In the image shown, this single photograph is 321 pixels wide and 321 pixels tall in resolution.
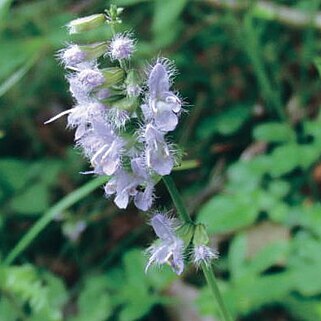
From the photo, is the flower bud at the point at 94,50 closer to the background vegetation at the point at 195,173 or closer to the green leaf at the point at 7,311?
the background vegetation at the point at 195,173

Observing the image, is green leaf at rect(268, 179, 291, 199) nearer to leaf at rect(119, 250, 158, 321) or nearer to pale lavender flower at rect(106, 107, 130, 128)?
leaf at rect(119, 250, 158, 321)

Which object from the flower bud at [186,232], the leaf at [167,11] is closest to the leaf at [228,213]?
the leaf at [167,11]

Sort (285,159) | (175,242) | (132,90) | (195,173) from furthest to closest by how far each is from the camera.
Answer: (195,173)
(285,159)
(175,242)
(132,90)

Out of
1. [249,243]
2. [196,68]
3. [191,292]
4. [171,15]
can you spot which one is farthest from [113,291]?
[196,68]

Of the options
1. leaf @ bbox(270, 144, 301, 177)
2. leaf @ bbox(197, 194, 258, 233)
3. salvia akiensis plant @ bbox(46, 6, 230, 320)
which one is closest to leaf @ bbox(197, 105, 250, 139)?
leaf @ bbox(270, 144, 301, 177)

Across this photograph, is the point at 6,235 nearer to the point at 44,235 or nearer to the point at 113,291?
the point at 44,235

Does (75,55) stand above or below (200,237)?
above

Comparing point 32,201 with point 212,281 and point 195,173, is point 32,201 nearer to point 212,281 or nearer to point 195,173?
point 195,173

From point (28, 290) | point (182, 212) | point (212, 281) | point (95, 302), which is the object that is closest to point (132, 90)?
point (182, 212)
